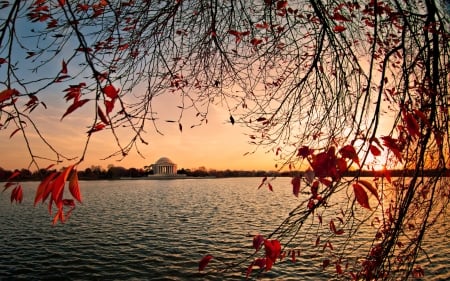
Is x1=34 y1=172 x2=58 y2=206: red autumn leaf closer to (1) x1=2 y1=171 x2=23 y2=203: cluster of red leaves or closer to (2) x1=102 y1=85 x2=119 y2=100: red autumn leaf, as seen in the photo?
(2) x1=102 y1=85 x2=119 y2=100: red autumn leaf

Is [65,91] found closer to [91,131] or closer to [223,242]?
[91,131]

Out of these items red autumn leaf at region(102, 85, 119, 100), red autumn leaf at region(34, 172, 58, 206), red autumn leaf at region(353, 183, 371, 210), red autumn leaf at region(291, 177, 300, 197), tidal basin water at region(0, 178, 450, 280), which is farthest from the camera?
tidal basin water at region(0, 178, 450, 280)

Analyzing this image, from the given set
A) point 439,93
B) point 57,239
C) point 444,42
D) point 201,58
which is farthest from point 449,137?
point 57,239

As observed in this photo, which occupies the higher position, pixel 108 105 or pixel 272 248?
pixel 108 105

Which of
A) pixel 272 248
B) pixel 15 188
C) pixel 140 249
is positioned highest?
pixel 15 188

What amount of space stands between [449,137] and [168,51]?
4.99 meters

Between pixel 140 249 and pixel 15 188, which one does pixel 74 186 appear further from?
pixel 140 249

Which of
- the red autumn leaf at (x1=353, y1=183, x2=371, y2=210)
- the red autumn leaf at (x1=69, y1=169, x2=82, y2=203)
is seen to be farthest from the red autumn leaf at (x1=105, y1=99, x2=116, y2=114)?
the red autumn leaf at (x1=353, y1=183, x2=371, y2=210)

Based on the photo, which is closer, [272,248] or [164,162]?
[272,248]

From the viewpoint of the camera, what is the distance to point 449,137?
188 inches

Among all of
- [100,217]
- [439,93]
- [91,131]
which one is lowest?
[100,217]

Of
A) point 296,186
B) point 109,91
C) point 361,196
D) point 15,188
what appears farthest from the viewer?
point 15,188

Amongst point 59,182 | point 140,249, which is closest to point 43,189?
point 59,182

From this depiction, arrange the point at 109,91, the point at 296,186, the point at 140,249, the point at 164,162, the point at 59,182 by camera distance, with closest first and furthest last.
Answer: the point at 59,182 < the point at 109,91 < the point at 296,186 < the point at 140,249 < the point at 164,162
